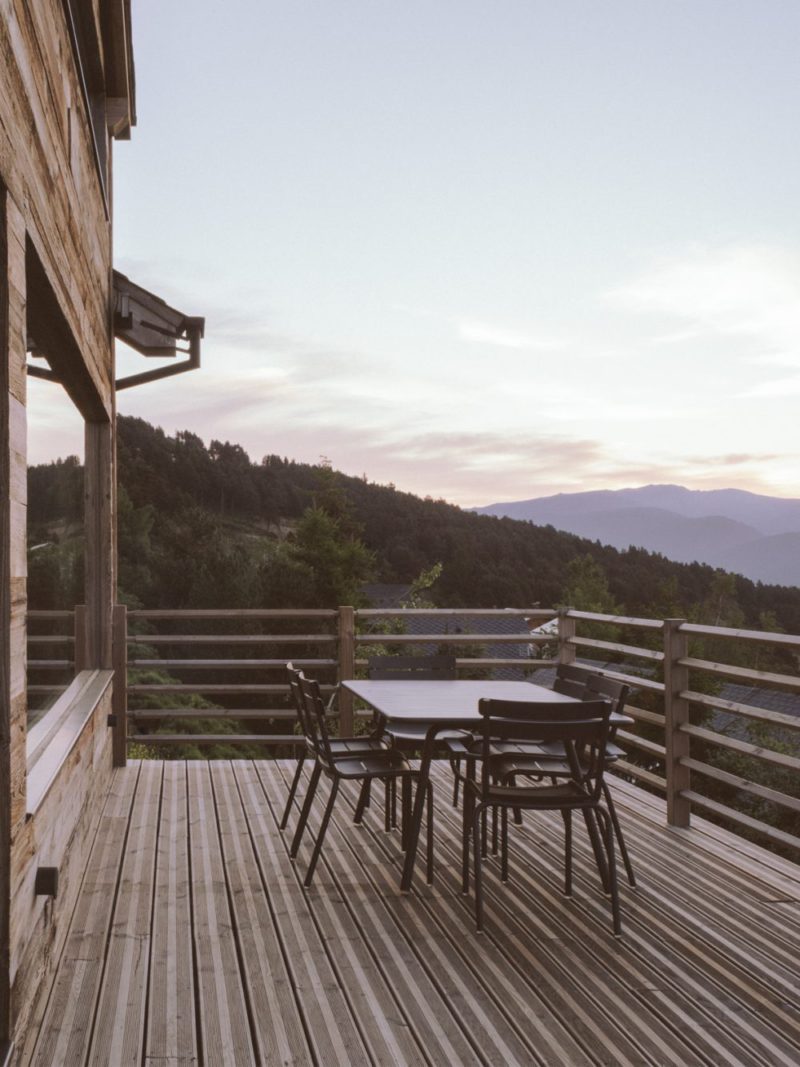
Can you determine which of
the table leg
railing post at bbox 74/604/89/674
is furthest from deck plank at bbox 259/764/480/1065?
railing post at bbox 74/604/89/674

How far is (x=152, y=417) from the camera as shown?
2767 centimetres

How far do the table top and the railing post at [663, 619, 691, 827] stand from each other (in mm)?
608

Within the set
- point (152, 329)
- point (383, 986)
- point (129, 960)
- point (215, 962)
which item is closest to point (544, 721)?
point (383, 986)

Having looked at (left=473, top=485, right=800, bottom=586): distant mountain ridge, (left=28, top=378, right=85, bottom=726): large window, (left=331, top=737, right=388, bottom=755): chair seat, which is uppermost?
(left=473, top=485, right=800, bottom=586): distant mountain ridge

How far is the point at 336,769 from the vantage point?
3896mm

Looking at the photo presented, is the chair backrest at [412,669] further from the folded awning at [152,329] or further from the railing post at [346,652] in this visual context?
the folded awning at [152,329]

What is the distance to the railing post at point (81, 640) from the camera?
5.07m

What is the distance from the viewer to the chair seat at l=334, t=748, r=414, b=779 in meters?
3.89

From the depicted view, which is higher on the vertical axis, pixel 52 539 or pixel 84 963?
pixel 52 539

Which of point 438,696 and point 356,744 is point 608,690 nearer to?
point 438,696

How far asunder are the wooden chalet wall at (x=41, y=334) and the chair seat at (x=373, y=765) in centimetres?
110

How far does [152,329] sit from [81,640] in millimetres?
2198

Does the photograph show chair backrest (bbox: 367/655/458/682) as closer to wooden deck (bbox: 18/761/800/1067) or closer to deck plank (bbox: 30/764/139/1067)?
wooden deck (bbox: 18/761/800/1067)

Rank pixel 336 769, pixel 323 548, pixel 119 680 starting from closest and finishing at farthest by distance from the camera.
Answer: pixel 336 769 < pixel 119 680 < pixel 323 548
